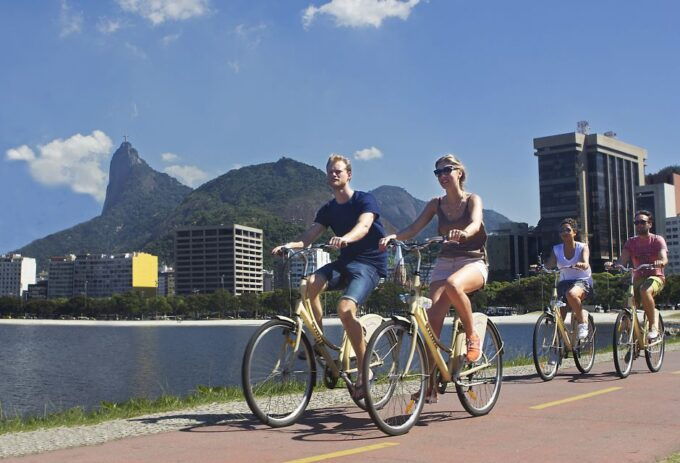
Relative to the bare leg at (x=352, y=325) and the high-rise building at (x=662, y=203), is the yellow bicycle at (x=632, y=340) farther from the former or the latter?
the high-rise building at (x=662, y=203)

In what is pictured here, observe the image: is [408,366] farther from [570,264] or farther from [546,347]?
[570,264]

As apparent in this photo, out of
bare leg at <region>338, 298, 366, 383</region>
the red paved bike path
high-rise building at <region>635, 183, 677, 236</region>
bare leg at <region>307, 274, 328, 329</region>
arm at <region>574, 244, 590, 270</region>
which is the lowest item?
the red paved bike path

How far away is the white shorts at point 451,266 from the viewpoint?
22.9 feet

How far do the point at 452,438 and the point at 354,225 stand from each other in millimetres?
2158

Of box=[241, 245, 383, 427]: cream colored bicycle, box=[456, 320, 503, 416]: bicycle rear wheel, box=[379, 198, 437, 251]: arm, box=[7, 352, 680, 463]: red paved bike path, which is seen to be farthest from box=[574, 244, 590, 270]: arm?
box=[241, 245, 383, 427]: cream colored bicycle

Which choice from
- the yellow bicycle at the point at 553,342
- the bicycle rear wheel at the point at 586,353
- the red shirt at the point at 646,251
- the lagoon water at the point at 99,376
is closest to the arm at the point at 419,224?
the yellow bicycle at the point at 553,342

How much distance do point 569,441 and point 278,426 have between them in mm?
2327

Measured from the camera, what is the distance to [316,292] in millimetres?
6660

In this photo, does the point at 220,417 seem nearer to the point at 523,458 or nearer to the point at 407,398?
the point at 407,398

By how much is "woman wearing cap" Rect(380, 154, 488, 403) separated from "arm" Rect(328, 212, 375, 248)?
0.91 ft

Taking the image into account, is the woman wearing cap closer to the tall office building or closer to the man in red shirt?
the man in red shirt

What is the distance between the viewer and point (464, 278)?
6781mm

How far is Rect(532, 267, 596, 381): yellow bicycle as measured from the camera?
9.89 metres

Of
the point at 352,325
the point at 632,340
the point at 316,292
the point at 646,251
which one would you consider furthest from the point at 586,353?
the point at 316,292
